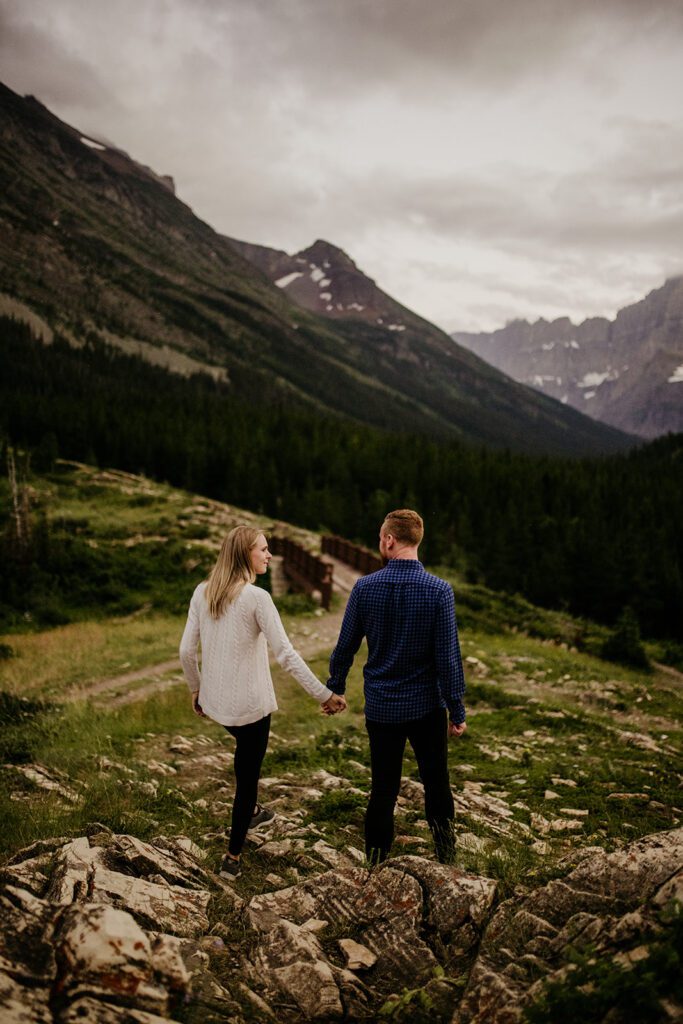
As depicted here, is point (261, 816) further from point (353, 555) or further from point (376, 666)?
point (353, 555)

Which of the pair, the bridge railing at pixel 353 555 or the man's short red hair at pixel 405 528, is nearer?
the man's short red hair at pixel 405 528

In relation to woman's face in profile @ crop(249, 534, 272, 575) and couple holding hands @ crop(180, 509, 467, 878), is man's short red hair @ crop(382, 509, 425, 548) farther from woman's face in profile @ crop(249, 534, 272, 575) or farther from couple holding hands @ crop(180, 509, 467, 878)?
woman's face in profile @ crop(249, 534, 272, 575)

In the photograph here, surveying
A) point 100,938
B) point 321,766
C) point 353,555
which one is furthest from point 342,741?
point 353,555

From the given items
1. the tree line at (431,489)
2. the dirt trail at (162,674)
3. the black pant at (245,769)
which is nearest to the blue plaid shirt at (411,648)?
the black pant at (245,769)

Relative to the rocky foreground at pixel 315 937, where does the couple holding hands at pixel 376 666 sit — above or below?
above

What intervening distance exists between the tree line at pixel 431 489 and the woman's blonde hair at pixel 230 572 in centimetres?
4080

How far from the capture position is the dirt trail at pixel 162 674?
11188 mm

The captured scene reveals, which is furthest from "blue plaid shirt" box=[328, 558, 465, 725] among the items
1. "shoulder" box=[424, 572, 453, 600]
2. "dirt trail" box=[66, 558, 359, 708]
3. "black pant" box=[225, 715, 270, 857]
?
"dirt trail" box=[66, 558, 359, 708]

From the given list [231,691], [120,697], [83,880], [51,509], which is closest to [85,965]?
[83,880]

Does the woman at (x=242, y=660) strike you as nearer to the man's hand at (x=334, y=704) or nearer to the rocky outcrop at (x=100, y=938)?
the man's hand at (x=334, y=704)

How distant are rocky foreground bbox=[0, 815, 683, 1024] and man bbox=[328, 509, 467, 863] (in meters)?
0.48

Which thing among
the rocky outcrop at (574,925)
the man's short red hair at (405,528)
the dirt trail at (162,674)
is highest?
the man's short red hair at (405,528)

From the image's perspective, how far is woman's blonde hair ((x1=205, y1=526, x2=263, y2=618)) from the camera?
177 inches

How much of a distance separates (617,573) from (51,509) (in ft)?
127
